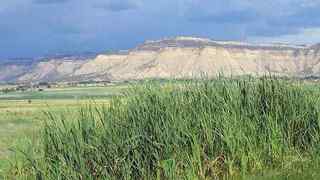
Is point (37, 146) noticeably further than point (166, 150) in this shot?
Yes

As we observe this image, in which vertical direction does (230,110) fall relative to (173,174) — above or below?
above

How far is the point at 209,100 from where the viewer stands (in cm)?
1447

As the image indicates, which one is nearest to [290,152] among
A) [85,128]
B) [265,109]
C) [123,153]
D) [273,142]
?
[273,142]

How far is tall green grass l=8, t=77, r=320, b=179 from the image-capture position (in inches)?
523

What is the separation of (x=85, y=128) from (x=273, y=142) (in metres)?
3.95

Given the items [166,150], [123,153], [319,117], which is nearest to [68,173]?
[123,153]

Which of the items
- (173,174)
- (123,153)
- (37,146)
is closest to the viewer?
(173,174)

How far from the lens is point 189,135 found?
13.7 meters

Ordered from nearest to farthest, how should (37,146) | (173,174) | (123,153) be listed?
(173,174) < (123,153) < (37,146)

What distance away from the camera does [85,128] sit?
1448 cm

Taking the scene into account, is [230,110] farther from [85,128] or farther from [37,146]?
[37,146]

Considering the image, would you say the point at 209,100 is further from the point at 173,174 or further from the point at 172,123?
the point at 173,174

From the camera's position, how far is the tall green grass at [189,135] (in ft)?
43.6

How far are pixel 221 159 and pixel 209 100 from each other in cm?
157
